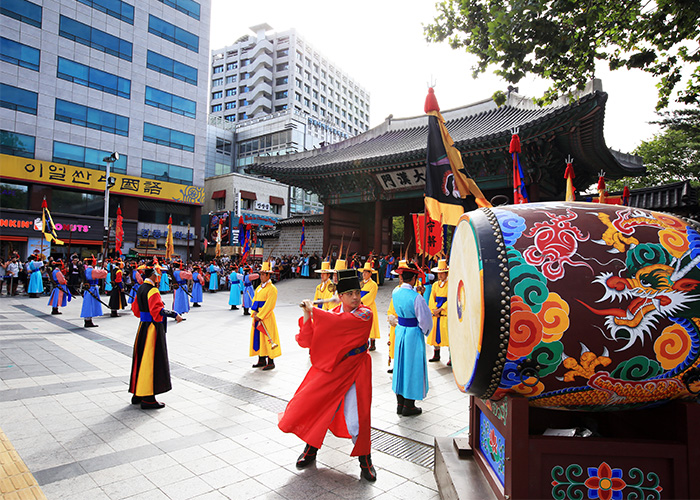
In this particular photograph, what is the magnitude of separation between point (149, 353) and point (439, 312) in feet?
15.5

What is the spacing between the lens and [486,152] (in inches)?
593

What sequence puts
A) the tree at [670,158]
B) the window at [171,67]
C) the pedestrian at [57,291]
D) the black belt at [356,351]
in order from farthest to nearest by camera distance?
the window at [171,67], the tree at [670,158], the pedestrian at [57,291], the black belt at [356,351]

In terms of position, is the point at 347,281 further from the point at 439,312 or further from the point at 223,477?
the point at 439,312

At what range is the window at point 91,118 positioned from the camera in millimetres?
25859

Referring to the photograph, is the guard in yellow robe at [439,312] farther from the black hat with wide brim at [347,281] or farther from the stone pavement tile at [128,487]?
the stone pavement tile at [128,487]

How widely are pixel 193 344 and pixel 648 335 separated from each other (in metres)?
8.54

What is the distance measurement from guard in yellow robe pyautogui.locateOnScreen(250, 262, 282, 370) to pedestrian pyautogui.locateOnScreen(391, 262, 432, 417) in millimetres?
2633

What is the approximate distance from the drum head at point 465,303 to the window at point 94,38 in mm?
33114

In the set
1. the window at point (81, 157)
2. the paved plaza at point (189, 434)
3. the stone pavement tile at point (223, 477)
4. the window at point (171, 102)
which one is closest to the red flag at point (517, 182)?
the paved plaza at point (189, 434)

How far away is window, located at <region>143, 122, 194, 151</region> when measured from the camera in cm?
2970

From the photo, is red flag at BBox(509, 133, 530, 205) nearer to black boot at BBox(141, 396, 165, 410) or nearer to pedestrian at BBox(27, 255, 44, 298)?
black boot at BBox(141, 396, 165, 410)

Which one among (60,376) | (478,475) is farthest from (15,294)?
(478,475)

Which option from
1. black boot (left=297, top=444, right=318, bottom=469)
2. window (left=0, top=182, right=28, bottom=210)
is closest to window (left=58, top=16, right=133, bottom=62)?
window (left=0, top=182, right=28, bottom=210)

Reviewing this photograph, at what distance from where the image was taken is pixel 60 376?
595cm
